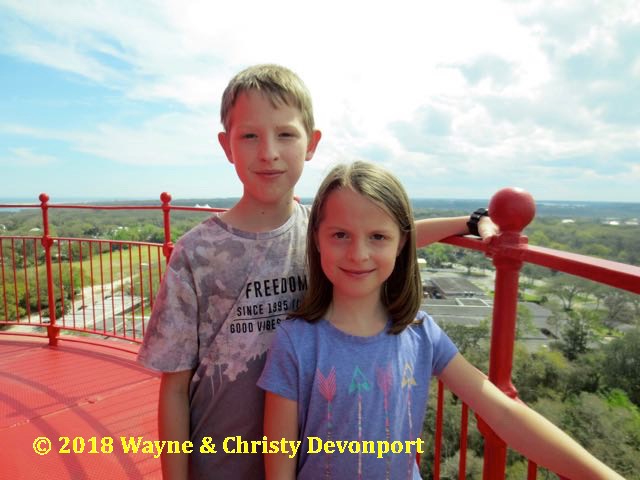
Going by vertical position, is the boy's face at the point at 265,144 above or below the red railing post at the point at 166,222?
above

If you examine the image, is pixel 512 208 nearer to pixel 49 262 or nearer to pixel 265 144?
pixel 265 144

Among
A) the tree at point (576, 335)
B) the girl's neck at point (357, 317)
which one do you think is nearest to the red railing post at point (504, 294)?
the girl's neck at point (357, 317)

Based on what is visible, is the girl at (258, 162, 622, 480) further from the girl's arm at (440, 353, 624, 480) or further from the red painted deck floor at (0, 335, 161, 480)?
the red painted deck floor at (0, 335, 161, 480)

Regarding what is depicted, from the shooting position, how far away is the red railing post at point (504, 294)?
3.59 feet

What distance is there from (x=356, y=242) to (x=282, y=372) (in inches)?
16.0

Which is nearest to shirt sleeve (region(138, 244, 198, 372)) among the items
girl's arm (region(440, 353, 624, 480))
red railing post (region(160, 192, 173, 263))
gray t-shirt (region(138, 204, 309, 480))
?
gray t-shirt (region(138, 204, 309, 480))

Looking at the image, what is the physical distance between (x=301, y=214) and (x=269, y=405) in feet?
2.02

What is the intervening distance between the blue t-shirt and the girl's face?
159 mm

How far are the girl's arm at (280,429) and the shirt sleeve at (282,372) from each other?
0.03 metres

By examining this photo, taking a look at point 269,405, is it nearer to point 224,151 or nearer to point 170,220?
point 224,151

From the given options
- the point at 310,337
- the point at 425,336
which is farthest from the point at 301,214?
the point at 425,336

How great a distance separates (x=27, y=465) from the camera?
8.27ft

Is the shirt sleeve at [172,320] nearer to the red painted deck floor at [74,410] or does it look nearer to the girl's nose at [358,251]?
the girl's nose at [358,251]

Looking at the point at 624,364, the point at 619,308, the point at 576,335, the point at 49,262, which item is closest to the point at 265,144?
the point at 49,262
